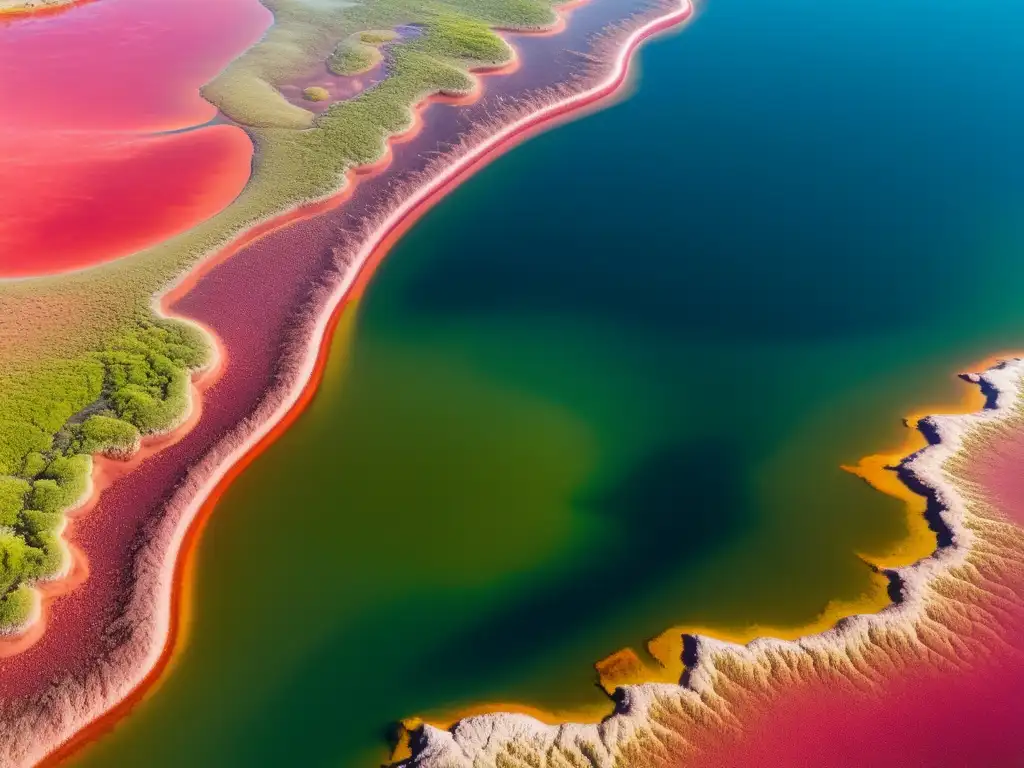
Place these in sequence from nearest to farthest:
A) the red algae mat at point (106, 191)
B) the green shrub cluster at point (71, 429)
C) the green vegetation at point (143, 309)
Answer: the green shrub cluster at point (71, 429) → the green vegetation at point (143, 309) → the red algae mat at point (106, 191)

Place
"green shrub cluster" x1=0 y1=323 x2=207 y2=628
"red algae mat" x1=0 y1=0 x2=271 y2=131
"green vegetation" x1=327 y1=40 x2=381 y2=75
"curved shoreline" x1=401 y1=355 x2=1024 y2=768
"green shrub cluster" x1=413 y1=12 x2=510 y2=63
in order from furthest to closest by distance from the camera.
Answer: "green shrub cluster" x1=413 y1=12 x2=510 y2=63, "green vegetation" x1=327 y1=40 x2=381 y2=75, "red algae mat" x1=0 y1=0 x2=271 y2=131, "green shrub cluster" x1=0 y1=323 x2=207 y2=628, "curved shoreline" x1=401 y1=355 x2=1024 y2=768

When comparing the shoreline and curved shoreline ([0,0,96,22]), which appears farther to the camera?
curved shoreline ([0,0,96,22])

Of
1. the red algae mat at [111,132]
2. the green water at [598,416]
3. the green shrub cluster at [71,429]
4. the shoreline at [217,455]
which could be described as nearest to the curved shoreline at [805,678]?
the green water at [598,416]

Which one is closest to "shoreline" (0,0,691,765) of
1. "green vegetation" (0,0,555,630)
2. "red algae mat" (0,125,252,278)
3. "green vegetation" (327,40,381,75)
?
"green vegetation" (0,0,555,630)

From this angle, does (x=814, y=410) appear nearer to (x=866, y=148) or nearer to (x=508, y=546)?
(x=508, y=546)

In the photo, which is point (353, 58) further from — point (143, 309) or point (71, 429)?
point (71, 429)

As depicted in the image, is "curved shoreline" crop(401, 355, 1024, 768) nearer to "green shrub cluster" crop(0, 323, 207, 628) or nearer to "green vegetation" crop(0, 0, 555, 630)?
"green shrub cluster" crop(0, 323, 207, 628)

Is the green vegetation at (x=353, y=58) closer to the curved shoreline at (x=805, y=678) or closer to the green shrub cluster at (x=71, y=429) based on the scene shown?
the green shrub cluster at (x=71, y=429)
